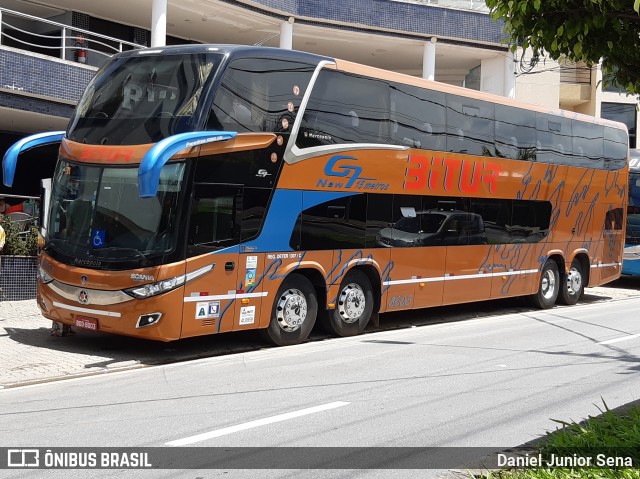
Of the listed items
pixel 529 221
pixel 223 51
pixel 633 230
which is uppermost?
pixel 223 51

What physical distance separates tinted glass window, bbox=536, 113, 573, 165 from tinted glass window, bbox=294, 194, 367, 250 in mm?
6307

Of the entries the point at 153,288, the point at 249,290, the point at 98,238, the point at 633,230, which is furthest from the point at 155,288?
the point at 633,230

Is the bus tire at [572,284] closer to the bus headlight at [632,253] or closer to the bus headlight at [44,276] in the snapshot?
the bus headlight at [632,253]

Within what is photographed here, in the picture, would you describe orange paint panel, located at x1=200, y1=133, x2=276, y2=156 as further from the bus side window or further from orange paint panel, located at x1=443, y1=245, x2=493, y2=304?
orange paint panel, located at x1=443, y1=245, x2=493, y2=304

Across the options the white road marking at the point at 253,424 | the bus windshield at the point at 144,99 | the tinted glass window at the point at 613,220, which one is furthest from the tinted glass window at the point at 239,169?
the tinted glass window at the point at 613,220

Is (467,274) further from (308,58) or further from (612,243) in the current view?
(612,243)

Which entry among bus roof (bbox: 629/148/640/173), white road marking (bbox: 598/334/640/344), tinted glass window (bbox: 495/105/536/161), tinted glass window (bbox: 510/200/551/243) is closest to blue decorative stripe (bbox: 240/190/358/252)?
white road marking (bbox: 598/334/640/344)

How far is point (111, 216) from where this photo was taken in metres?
11.3

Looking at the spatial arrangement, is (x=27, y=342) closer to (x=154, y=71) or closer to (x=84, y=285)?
(x=84, y=285)

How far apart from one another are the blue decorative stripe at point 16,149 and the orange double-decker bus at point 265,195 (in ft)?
0.11

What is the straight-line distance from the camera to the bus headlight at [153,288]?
10.8m

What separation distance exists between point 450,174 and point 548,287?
17.6 ft

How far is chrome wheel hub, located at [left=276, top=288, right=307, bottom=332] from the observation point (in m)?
12.7

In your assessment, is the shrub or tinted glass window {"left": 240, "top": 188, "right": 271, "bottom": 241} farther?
the shrub
